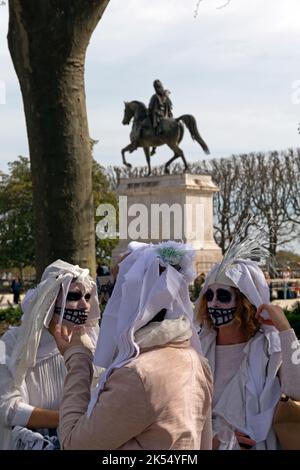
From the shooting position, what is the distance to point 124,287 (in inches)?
128

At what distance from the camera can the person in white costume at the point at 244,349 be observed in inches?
163

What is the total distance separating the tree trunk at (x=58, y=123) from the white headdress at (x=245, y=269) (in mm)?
1784

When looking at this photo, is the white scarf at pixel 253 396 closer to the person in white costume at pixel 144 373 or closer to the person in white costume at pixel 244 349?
the person in white costume at pixel 244 349

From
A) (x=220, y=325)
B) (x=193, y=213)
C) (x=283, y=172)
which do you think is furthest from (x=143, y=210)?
(x=220, y=325)

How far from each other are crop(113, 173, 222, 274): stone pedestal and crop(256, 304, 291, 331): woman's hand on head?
25.9m

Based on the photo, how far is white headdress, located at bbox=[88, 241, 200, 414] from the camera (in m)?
3.15

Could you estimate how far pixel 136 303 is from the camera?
10.5 ft

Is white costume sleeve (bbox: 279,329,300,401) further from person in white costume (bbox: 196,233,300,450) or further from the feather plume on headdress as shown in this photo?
the feather plume on headdress

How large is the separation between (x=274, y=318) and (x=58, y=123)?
103 inches

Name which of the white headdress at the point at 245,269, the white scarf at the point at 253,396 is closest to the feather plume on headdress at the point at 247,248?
the white headdress at the point at 245,269

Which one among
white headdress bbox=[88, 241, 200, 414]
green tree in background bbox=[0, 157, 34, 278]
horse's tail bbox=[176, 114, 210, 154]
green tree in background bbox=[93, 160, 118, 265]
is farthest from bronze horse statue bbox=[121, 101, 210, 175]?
white headdress bbox=[88, 241, 200, 414]

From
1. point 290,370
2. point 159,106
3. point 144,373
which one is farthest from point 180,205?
point 144,373

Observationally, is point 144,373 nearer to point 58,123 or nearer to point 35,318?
point 35,318

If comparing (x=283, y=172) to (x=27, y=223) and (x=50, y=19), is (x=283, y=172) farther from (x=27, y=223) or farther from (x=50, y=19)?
(x=50, y=19)
